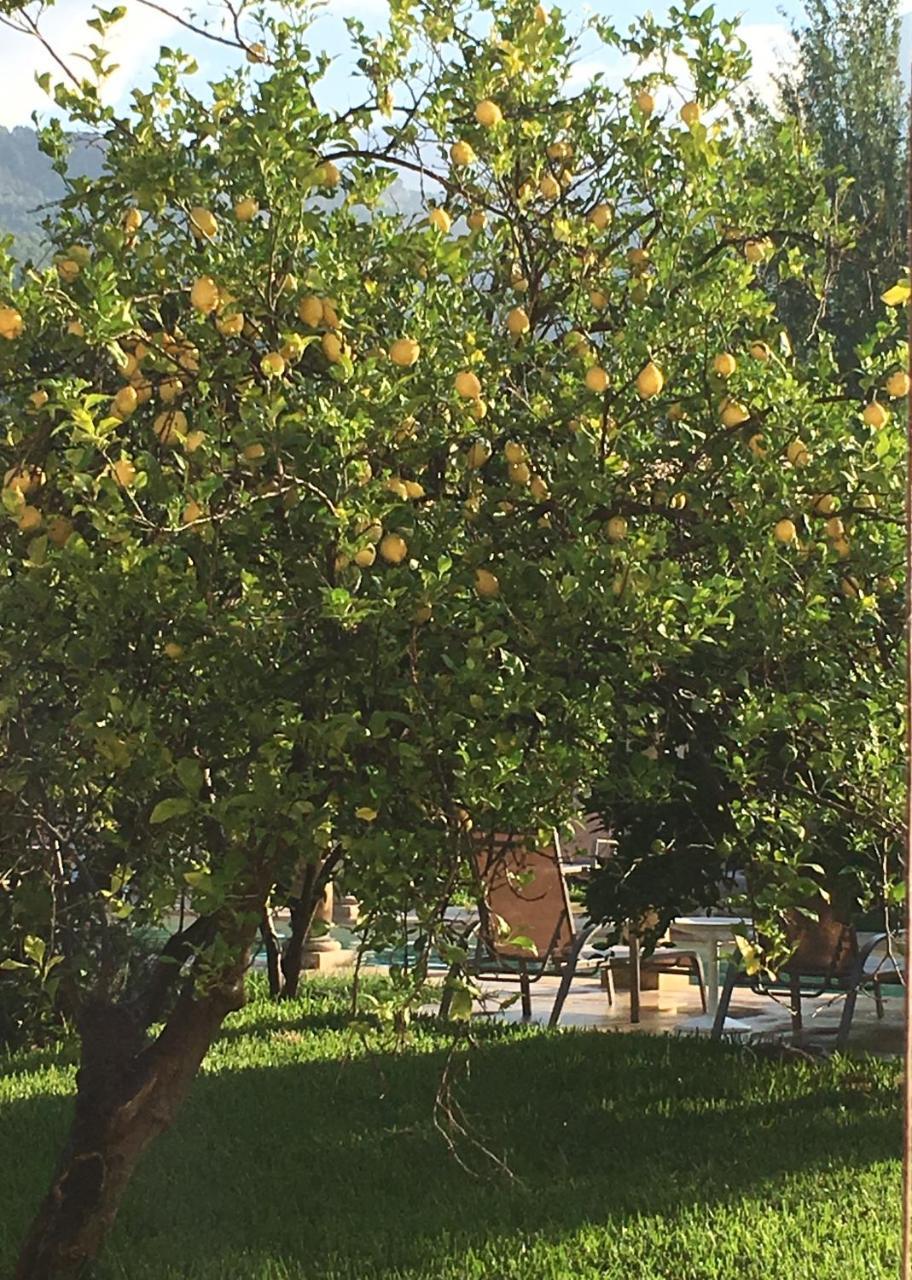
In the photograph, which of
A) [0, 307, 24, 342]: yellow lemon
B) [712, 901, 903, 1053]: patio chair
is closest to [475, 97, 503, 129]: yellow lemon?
[0, 307, 24, 342]: yellow lemon

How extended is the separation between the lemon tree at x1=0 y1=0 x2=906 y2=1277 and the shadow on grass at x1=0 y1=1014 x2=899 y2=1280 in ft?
4.50

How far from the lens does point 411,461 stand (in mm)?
2611

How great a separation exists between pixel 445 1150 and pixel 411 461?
10.9 ft

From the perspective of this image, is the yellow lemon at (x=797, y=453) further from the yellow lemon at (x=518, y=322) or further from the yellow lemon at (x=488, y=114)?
the yellow lemon at (x=488, y=114)

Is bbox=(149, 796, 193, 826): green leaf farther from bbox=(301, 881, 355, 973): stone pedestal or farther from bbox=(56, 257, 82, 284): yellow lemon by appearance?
bbox=(301, 881, 355, 973): stone pedestal

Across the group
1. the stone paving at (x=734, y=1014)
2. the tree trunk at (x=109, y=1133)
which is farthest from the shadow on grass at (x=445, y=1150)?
the stone paving at (x=734, y=1014)

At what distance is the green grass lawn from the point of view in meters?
4.17

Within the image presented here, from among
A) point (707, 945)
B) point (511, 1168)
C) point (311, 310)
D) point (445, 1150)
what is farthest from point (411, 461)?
point (707, 945)

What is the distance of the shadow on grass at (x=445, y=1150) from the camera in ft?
14.4

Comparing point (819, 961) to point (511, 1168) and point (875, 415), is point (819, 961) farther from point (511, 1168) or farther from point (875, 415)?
point (875, 415)

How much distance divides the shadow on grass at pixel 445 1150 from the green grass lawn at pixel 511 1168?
0.01 m

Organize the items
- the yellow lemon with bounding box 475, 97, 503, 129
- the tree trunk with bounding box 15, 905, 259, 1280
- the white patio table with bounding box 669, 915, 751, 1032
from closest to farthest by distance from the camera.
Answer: the yellow lemon with bounding box 475, 97, 503, 129, the tree trunk with bounding box 15, 905, 259, 1280, the white patio table with bounding box 669, 915, 751, 1032

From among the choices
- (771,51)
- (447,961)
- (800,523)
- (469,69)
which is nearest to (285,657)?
(447,961)

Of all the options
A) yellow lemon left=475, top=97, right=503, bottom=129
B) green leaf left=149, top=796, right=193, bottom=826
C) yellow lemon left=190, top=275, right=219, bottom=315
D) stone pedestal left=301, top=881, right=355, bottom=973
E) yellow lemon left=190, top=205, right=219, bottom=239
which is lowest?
stone pedestal left=301, top=881, right=355, bottom=973
